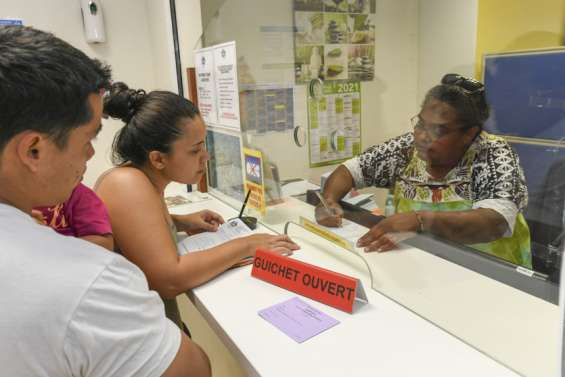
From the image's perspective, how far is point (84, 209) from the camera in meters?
0.96

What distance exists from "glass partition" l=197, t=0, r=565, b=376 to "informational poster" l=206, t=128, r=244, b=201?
0.02 metres

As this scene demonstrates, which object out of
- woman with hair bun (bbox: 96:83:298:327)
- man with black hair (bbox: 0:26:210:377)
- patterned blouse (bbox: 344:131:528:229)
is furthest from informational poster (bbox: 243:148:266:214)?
man with black hair (bbox: 0:26:210:377)

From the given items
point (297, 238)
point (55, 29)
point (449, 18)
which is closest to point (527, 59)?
point (449, 18)

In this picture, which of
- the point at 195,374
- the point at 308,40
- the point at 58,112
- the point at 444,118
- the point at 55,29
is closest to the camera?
the point at 58,112

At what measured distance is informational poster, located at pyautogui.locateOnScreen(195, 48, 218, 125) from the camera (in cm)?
165

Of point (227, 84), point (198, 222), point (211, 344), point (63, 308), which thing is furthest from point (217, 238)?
point (63, 308)

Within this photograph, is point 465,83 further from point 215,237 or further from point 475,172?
point 215,237

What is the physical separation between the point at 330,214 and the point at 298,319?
0.47 meters

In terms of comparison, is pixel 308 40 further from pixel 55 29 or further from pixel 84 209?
pixel 55 29

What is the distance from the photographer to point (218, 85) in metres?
1.61

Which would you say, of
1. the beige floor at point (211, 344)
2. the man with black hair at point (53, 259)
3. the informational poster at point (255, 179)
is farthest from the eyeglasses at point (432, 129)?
the beige floor at point (211, 344)

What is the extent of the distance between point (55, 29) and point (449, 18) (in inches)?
66.5

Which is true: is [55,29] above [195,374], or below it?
above

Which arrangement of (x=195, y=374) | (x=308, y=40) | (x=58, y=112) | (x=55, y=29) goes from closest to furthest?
(x=58, y=112)
(x=195, y=374)
(x=308, y=40)
(x=55, y=29)
